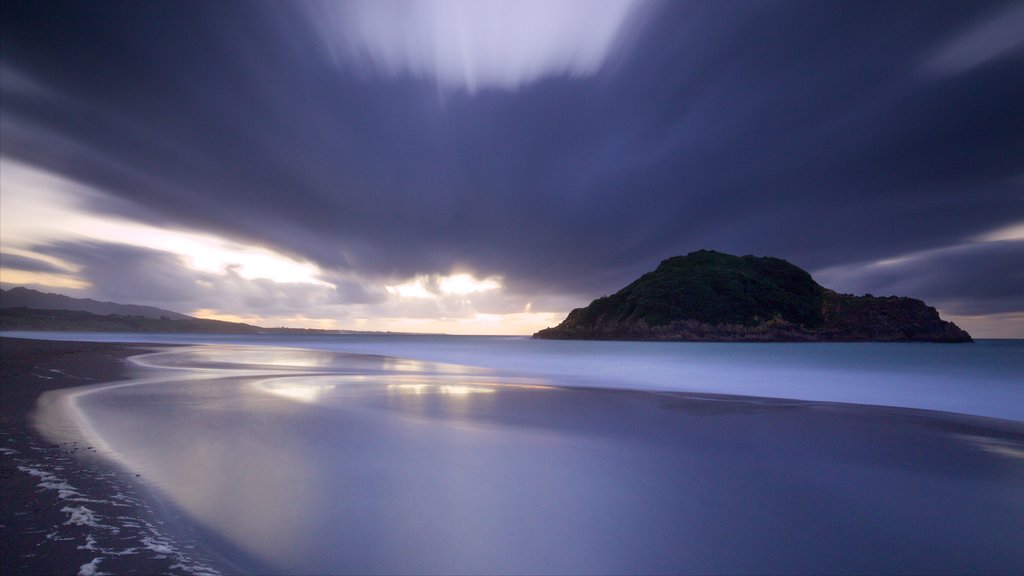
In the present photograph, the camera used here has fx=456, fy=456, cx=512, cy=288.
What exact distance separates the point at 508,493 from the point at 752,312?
105 metres

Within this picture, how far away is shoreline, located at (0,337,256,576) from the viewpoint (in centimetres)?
288

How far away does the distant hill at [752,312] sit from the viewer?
92.0 m

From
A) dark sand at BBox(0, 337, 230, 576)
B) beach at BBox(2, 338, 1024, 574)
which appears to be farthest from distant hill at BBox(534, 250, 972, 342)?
dark sand at BBox(0, 337, 230, 576)

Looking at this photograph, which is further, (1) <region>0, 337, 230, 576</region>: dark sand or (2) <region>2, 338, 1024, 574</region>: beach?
(2) <region>2, 338, 1024, 574</region>: beach

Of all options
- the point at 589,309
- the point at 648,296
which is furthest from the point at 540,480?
the point at 589,309

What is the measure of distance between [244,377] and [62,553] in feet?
51.2

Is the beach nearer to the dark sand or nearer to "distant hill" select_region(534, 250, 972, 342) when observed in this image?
the dark sand

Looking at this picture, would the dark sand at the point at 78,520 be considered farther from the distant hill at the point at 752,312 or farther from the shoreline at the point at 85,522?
the distant hill at the point at 752,312

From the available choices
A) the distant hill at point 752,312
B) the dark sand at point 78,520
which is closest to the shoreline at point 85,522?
the dark sand at point 78,520

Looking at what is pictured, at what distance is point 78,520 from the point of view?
3.48 metres

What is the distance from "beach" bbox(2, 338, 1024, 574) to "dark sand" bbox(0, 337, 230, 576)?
2 cm

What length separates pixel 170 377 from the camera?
16.0 meters

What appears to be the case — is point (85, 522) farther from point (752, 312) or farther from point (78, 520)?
point (752, 312)

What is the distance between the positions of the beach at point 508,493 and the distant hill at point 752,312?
90676 mm
